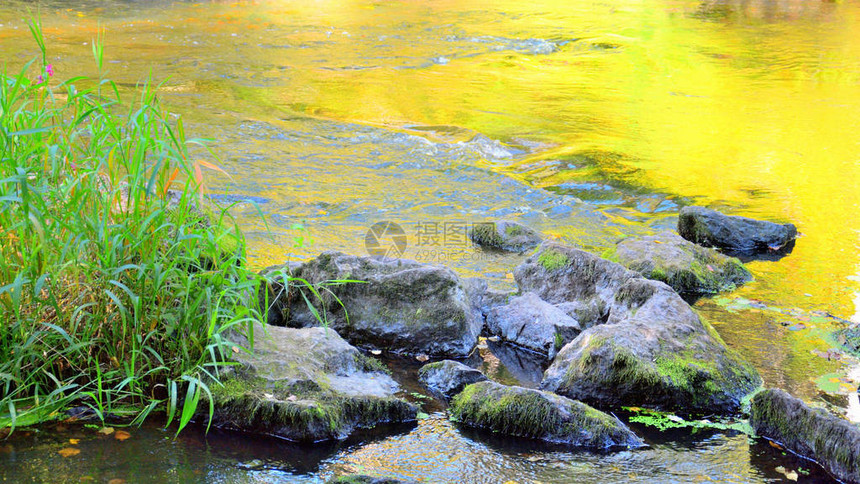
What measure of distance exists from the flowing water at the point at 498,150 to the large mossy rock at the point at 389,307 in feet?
1.09

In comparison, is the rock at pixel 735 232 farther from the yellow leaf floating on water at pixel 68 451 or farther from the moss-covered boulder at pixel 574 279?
the yellow leaf floating on water at pixel 68 451

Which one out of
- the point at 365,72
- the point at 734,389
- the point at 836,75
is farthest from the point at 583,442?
the point at 836,75

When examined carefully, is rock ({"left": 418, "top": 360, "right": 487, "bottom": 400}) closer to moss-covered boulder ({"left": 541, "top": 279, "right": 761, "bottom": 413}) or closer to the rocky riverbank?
the rocky riverbank

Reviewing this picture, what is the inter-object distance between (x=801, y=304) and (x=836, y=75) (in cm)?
945

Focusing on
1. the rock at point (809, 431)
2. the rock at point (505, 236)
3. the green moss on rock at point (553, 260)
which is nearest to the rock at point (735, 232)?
the rock at point (505, 236)

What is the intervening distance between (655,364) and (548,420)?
709 mm

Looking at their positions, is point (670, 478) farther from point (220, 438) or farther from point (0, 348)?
point (0, 348)

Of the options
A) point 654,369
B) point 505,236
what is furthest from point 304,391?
point 505,236

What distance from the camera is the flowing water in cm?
306

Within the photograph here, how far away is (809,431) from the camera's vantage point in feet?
10.2

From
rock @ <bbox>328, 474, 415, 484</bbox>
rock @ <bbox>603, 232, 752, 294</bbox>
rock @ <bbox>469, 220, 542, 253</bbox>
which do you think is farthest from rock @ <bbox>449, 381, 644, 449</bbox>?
rock @ <bbox>469, 220, 542, 253</bbox>

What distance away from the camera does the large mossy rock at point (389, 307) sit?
4.13 m

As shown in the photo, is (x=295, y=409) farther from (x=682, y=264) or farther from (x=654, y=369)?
(x=682, y=264)

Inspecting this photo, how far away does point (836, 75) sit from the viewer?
12.7 meters
